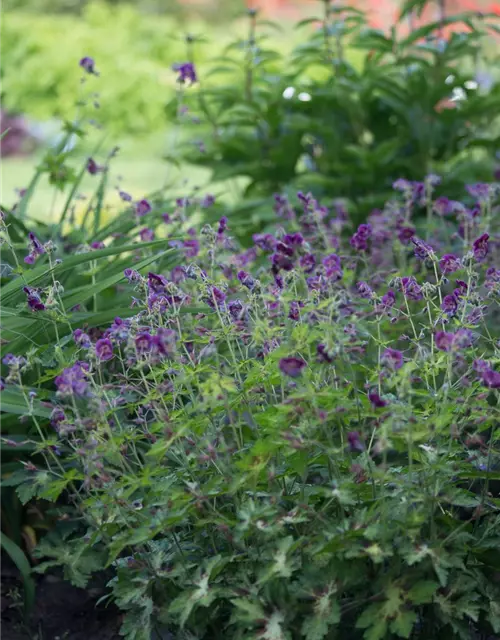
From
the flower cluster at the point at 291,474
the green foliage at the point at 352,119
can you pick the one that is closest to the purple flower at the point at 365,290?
the flower cluster at the point at 291,474

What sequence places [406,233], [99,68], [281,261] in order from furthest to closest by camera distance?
1. [99,68]
2. [406,233]
3. [281,261]

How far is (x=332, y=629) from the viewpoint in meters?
2.04

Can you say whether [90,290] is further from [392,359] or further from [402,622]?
[402,622]

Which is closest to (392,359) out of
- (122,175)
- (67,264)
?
(67,264)

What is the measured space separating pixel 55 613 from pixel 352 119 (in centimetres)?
261

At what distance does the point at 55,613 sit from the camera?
8.70 ft

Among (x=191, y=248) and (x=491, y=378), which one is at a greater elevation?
(x=491, y=378)

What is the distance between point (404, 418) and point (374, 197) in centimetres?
236

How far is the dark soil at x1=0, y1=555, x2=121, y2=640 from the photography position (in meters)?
2.53

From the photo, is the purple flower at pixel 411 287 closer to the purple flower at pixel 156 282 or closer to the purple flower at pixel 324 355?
the purple flower at pixel 324 355

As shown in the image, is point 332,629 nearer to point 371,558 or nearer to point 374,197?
point 371,558

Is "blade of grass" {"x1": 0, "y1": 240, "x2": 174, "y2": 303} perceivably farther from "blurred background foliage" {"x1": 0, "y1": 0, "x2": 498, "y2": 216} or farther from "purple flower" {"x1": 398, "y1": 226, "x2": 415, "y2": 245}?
"blurred background foliage" {"x1": 0, "y1": 0, "x2": 498, "y2": 216}

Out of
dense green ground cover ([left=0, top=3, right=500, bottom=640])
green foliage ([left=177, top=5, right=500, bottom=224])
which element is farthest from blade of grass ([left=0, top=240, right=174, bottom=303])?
green foliage ([left=177, top=5, right=500, bottom=224])

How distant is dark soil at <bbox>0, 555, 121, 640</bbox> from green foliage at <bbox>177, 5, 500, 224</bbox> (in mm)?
1895
